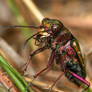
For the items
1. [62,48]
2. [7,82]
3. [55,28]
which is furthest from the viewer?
[62,48]

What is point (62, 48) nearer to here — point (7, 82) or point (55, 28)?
point (55, 28)

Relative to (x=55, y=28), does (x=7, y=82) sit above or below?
below

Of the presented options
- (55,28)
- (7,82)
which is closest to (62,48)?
(55,28)

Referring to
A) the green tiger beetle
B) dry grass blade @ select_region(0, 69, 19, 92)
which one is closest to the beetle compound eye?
the green tiger beetle

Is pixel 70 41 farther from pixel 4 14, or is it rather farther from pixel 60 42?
pixel 4 14

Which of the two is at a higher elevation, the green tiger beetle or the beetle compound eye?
the beetle compound eye

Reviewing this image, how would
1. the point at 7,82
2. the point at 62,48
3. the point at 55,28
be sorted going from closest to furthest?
the point at 7,82 → the point at 55,28 → the point at 62,48

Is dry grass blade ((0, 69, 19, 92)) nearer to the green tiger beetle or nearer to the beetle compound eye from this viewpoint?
the green tiger beetle

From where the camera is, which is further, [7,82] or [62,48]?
[62,48]

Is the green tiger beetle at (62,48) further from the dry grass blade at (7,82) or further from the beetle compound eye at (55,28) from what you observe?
the dry grass blade at (7,82)

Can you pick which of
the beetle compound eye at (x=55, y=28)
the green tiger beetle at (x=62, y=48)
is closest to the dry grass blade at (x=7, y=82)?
the green tiger beetle at (x=62, y=48)

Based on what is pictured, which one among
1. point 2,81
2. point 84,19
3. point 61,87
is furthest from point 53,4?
point 2,81
